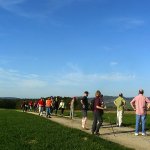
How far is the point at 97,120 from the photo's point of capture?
19.6 m

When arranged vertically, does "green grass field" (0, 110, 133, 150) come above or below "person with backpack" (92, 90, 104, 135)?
below

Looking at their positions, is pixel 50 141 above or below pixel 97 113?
below

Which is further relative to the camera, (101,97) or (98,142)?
(101,97)

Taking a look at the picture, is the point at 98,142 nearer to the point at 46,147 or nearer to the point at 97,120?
the point at 46,147

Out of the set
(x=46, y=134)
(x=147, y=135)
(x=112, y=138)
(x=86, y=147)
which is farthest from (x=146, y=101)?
(x=86, y=147)

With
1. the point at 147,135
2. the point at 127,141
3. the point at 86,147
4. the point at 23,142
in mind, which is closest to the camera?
the point at 86,147

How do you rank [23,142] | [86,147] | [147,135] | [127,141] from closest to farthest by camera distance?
[86,147], [23,142], [127,141], [147,135]

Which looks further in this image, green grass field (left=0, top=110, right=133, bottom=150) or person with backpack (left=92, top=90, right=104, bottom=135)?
person with backpack (left=92, top=90, right=104, bottom=135)

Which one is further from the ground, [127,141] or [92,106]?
[92,106]

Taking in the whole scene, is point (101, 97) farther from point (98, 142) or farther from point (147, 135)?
point (98, 142)

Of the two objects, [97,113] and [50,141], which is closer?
[50,141]

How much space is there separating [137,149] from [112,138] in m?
3.32

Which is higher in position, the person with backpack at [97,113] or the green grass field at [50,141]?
the person with backpack at [97,113]

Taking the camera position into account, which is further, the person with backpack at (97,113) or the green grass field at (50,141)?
the person with backpack at (97,113)
